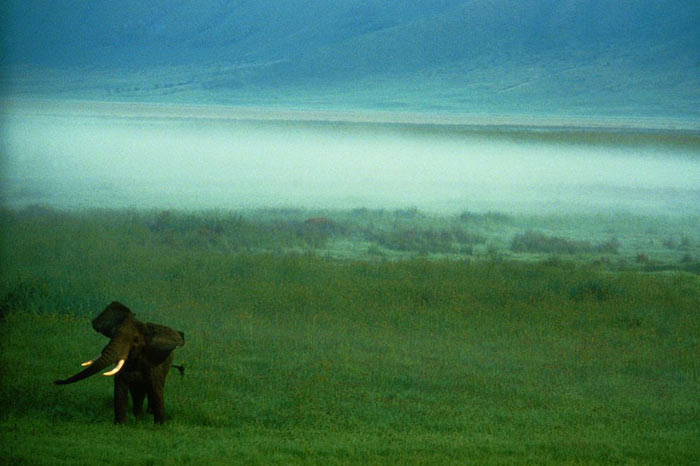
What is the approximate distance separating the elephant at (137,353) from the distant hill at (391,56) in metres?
53.2

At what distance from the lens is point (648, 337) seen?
38.3 feet

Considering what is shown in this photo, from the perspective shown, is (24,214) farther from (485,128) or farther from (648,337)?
(485,128)

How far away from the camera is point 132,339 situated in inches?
254

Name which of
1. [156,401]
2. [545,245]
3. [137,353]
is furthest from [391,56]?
[137,353]

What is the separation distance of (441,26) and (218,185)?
52131mm

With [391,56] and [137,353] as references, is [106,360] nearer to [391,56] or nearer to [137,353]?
[137,353]

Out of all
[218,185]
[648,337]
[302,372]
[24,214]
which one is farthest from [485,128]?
[302,372]

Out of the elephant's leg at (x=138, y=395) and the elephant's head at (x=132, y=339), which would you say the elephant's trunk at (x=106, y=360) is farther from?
the elephant's leg at (x=138, y=395)

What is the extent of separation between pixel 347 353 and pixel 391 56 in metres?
77.3

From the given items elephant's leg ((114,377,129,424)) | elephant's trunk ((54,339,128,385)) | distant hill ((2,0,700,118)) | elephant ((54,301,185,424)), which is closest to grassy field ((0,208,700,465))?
elephant's leg ((114,377,129,424))

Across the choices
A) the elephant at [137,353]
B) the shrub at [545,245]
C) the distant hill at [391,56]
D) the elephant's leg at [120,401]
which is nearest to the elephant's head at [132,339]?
the elephant at [137,353]

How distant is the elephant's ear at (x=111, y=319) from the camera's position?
260 inches

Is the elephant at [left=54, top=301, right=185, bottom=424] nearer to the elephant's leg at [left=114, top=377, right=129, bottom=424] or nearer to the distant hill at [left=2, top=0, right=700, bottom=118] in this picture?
the elephant's leg at [left=114, top=377, right=129, bottom=424]

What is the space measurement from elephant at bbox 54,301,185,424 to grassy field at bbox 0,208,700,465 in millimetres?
220
